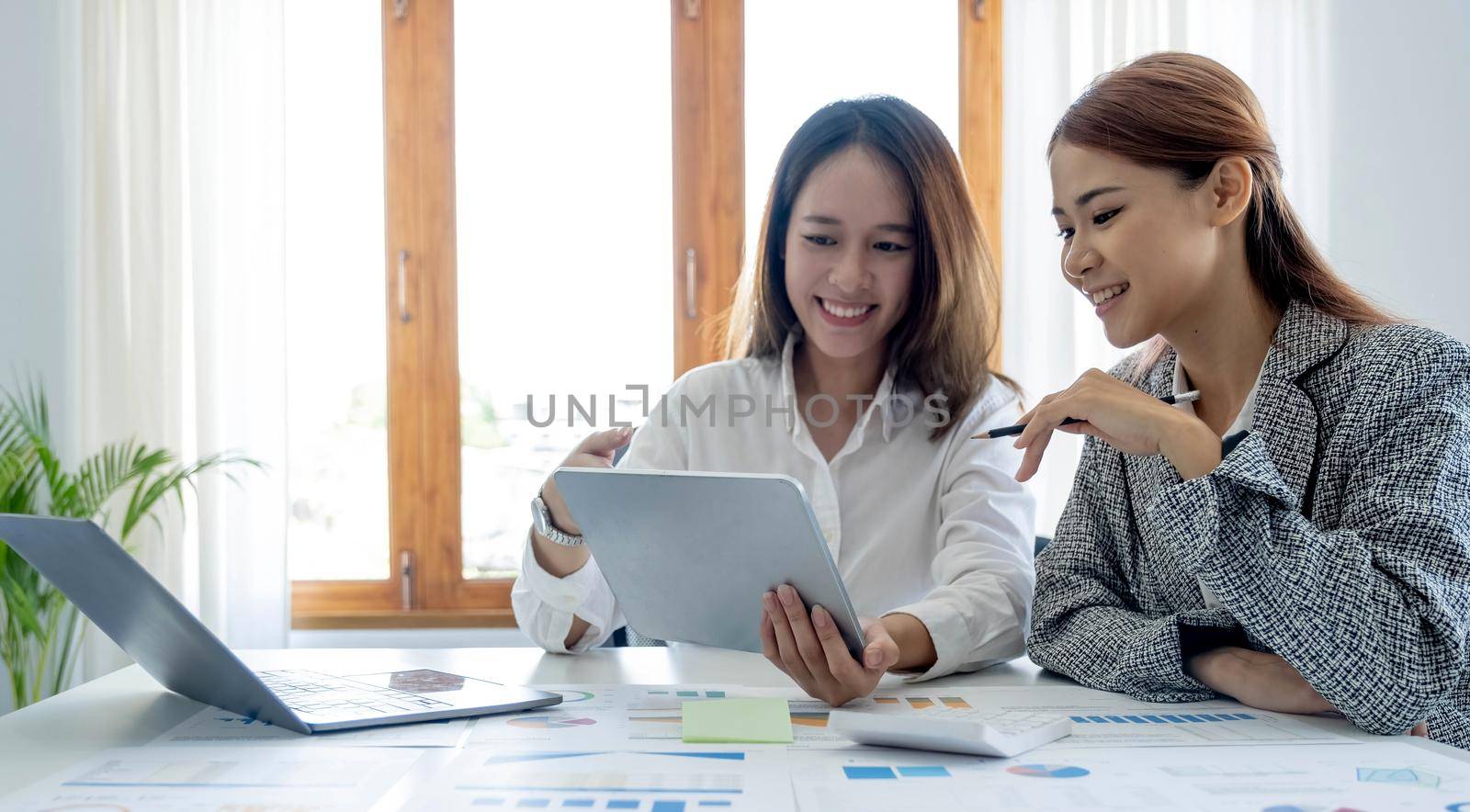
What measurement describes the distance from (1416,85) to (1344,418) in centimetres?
238

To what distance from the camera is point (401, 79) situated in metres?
3.16

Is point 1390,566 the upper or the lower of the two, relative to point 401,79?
lower

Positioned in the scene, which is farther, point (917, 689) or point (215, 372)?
point (215, 372)

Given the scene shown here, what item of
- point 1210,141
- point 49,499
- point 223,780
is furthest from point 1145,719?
point 49,499

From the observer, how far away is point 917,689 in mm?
1163

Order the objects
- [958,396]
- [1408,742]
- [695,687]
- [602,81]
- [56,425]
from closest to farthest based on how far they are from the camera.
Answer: [1408,742]
[695,687]
[958,396]
[56,425]
[602,81]

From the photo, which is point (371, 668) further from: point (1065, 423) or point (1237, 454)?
point (1237, 454)

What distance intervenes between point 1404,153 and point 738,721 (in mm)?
2882

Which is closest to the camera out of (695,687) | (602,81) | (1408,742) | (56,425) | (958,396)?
(1408,742)

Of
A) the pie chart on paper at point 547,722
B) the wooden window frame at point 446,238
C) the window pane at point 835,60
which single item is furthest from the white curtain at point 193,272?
the pie chart on paper at point 547,722

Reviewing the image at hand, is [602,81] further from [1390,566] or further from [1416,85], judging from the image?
[1390,566]

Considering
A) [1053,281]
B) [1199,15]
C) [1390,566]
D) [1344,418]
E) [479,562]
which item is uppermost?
[1199,15]

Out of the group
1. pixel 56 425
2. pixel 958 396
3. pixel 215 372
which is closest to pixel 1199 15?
pixel 958 396

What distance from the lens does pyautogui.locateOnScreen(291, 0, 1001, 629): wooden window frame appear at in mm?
3162
